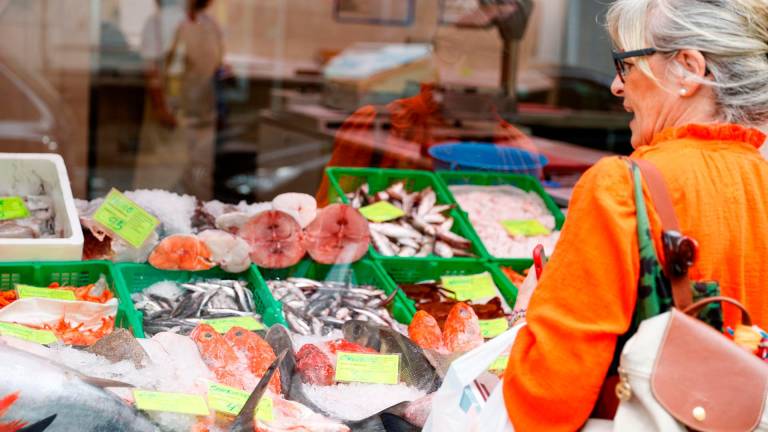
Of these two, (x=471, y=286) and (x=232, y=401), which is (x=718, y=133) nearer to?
(x=232, y=401)

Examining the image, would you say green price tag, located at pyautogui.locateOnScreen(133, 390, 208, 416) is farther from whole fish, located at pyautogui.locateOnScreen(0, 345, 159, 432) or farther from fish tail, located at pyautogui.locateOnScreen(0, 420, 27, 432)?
fish tail, located at pyautogui.locateOnScreen(0, 420, 27, 432)

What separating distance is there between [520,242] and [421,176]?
63 centimetres

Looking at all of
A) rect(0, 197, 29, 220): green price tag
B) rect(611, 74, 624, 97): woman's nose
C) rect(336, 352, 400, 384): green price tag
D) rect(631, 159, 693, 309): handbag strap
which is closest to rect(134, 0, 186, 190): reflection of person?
rect(0, 197, 29, 220): green price tag

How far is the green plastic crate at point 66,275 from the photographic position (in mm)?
2939

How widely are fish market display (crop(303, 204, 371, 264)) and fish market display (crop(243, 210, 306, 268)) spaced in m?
0.07

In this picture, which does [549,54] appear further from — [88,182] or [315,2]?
[88,182]

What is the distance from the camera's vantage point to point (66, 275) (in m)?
3.12

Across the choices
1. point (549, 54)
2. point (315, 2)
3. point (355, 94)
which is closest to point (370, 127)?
point (355, 94)

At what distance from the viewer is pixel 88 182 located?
7.14 meters

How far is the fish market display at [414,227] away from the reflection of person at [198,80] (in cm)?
371

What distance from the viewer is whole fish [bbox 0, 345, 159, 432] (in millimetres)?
1998

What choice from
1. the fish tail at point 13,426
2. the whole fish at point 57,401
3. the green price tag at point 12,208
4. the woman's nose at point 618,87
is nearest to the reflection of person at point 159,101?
the green price tag at point 12,208

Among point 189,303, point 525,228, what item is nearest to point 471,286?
point 525,228

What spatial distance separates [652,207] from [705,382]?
325mm
